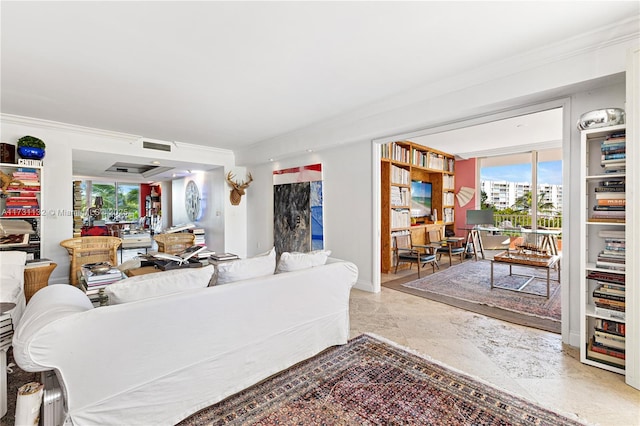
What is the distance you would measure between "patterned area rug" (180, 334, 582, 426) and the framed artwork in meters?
2.94

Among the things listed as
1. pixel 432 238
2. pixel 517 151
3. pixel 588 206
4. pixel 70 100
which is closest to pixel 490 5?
pixel 588 206

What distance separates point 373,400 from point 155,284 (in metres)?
1.51

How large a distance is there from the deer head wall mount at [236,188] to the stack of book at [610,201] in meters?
5.69

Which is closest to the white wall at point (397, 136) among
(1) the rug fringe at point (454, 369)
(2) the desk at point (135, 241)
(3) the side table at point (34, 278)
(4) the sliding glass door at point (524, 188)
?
(1) the rug fringe at point (454, 369)

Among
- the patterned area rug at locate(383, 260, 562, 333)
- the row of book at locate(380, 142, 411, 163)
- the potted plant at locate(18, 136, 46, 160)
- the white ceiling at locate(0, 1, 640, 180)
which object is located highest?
the white ceiling at locate(0, 1, 640, 180)

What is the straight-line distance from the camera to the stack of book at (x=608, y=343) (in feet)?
7.02

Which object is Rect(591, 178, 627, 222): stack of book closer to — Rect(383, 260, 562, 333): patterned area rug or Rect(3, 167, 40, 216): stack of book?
Rect(383, 260, 562, 333): patterned area rug

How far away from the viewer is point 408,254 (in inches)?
202

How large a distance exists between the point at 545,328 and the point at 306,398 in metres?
2.56

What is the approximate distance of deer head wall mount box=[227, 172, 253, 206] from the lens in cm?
647

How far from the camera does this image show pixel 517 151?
6422 mm

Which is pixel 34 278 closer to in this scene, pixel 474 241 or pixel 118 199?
pixel 474 241

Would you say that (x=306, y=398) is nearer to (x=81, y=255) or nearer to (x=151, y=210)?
(x=81, y=255)

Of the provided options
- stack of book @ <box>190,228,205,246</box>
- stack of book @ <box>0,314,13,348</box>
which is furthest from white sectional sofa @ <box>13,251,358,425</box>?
stack of book @ <box>190,228,205,246</box>
